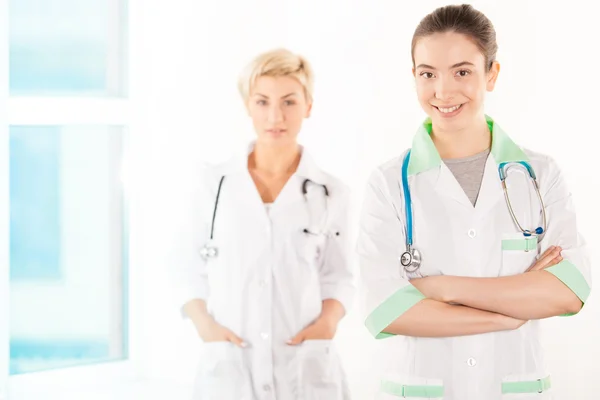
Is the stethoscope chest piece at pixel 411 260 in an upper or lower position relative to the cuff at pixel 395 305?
upper

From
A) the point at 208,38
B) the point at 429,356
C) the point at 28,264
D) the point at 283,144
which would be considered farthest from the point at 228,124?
the point at 429,356

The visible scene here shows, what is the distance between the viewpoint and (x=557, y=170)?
1.88 meters

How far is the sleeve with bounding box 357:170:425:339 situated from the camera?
180cm

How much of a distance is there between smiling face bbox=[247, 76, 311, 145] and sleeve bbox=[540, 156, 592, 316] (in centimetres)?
61

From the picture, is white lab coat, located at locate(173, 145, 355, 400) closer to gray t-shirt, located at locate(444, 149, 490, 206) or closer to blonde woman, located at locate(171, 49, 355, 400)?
blonde woman, located at locate(171, 49, 355, 400)

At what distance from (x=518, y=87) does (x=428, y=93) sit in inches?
23.1

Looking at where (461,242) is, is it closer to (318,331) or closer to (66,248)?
(318,331)

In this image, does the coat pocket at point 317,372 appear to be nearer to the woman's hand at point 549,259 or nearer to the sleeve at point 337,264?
the sleeve at point 337,264

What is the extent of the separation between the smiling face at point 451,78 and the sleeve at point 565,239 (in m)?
0.23

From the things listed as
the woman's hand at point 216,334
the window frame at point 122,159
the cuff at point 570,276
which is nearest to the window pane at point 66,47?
the window frame at point 122,159

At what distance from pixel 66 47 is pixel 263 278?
3.66 feet

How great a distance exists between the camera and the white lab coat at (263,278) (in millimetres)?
2057

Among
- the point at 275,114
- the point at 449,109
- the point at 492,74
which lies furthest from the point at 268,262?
the point at 492,74

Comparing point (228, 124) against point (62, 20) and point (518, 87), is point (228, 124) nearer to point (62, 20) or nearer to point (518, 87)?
point (62, 20)
